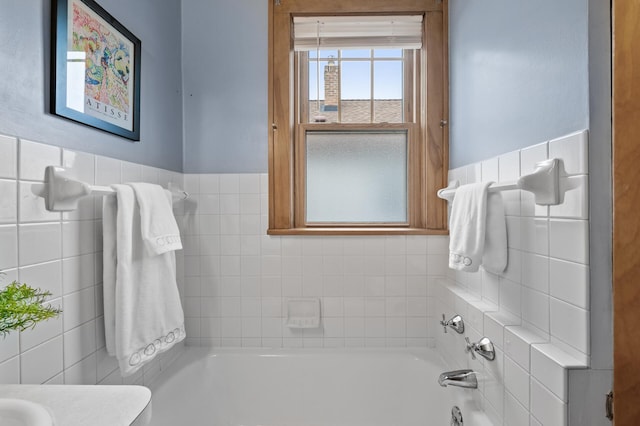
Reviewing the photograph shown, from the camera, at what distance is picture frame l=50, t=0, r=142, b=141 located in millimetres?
1052

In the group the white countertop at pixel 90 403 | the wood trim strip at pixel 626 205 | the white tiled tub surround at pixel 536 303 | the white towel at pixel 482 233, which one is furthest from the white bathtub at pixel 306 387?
the wood trim strip at pixel 626 205

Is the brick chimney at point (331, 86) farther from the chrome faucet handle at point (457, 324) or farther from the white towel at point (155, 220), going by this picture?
the chrome faucet handle at point (457, 324)

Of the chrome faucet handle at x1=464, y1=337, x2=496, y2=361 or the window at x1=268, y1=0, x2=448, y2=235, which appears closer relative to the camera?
the chrome faucet handle at x1=464, y1=337, x2=496, y2=361

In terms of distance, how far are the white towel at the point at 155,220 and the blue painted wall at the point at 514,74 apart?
1.21 meters

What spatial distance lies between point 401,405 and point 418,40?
183cm

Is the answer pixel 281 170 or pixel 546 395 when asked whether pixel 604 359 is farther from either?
pixel 281 170

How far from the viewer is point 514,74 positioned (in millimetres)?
1188

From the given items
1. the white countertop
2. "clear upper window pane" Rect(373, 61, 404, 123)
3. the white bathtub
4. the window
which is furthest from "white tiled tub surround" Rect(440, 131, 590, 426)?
the white countertop

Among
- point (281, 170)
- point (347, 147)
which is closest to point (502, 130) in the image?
point (347, 147)

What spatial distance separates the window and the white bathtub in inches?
25.1

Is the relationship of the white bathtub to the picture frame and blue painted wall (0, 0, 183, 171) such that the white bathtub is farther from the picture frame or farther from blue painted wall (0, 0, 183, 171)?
the picture frame

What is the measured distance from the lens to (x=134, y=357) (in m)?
1.22

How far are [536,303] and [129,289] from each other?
1.25 meters

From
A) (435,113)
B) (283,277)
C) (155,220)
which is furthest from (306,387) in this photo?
(435,113)
